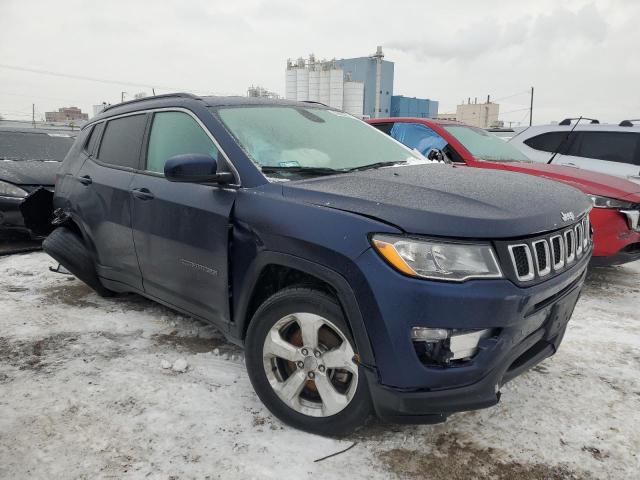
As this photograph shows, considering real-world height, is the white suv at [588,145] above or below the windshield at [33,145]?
above

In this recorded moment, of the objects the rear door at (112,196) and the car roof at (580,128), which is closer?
the rear door at (112,196)

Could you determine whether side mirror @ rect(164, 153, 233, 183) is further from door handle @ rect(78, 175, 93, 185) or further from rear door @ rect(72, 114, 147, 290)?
door handle @ rect(78, 175, 93, 185)

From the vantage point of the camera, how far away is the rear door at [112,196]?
11.5 ft

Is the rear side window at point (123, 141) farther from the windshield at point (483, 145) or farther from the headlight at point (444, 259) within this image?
the windshield at point (483, 145)

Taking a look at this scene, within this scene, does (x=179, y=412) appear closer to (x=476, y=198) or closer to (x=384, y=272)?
(x=384, y=272)

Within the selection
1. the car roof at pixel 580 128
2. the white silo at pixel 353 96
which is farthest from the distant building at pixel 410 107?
the car roof at pixel 580 128

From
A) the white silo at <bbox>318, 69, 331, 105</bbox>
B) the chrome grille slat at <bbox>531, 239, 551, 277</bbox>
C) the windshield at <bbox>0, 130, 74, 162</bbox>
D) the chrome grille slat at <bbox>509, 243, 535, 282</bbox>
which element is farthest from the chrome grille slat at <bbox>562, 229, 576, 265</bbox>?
the white silo at <bbox>318, 69, 331, 105</bbox>

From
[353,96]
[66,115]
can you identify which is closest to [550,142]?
[353,96]

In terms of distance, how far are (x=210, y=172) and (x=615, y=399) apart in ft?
8.35

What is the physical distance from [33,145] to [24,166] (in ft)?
3.35

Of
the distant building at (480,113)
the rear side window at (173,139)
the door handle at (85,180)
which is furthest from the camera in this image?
the distant building at (480,113)

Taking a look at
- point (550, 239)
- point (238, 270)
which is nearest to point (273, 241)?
point (238, 270)

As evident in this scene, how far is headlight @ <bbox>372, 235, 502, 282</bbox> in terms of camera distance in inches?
77.7

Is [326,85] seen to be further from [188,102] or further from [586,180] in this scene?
[188,102]
